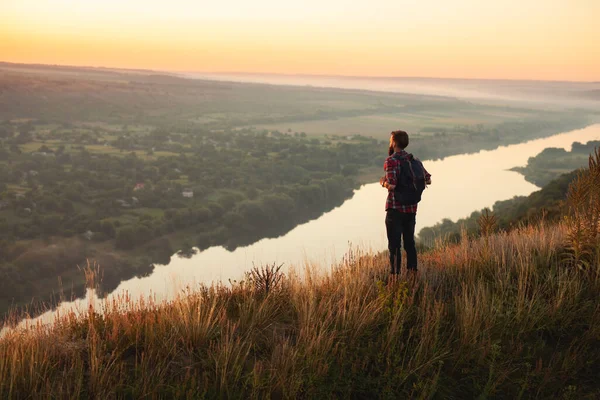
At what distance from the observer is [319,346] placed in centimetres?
368

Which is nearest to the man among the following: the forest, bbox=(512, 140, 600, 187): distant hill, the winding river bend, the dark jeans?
the dark jeans

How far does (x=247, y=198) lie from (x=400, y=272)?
272ft

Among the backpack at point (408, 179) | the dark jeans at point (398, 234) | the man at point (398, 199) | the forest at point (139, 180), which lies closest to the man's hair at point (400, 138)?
the man at point (398, 199)

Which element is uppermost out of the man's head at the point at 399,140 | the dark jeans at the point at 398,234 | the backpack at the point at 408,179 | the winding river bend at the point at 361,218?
the man's head at the point at 399,140

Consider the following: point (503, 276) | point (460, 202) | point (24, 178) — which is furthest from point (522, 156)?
point (503, 276)

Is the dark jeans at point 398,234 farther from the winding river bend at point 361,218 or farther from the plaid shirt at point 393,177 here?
the winding river bend at point 361,218

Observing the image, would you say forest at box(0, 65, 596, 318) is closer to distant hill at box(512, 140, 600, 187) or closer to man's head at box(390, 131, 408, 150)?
man's head at box(390, 131, 408, 150)

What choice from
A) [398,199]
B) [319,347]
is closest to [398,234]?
[398,199]

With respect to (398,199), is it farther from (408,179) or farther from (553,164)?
(553,164)

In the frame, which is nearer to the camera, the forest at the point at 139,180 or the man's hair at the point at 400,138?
the man's hair at the point at 400,138

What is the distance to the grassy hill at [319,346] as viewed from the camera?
3385 millimetres

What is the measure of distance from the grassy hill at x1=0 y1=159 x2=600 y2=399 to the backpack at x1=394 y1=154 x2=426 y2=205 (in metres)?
0.89

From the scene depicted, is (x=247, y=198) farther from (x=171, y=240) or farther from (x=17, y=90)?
(x=17, y=90)

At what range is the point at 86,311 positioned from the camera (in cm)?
461
